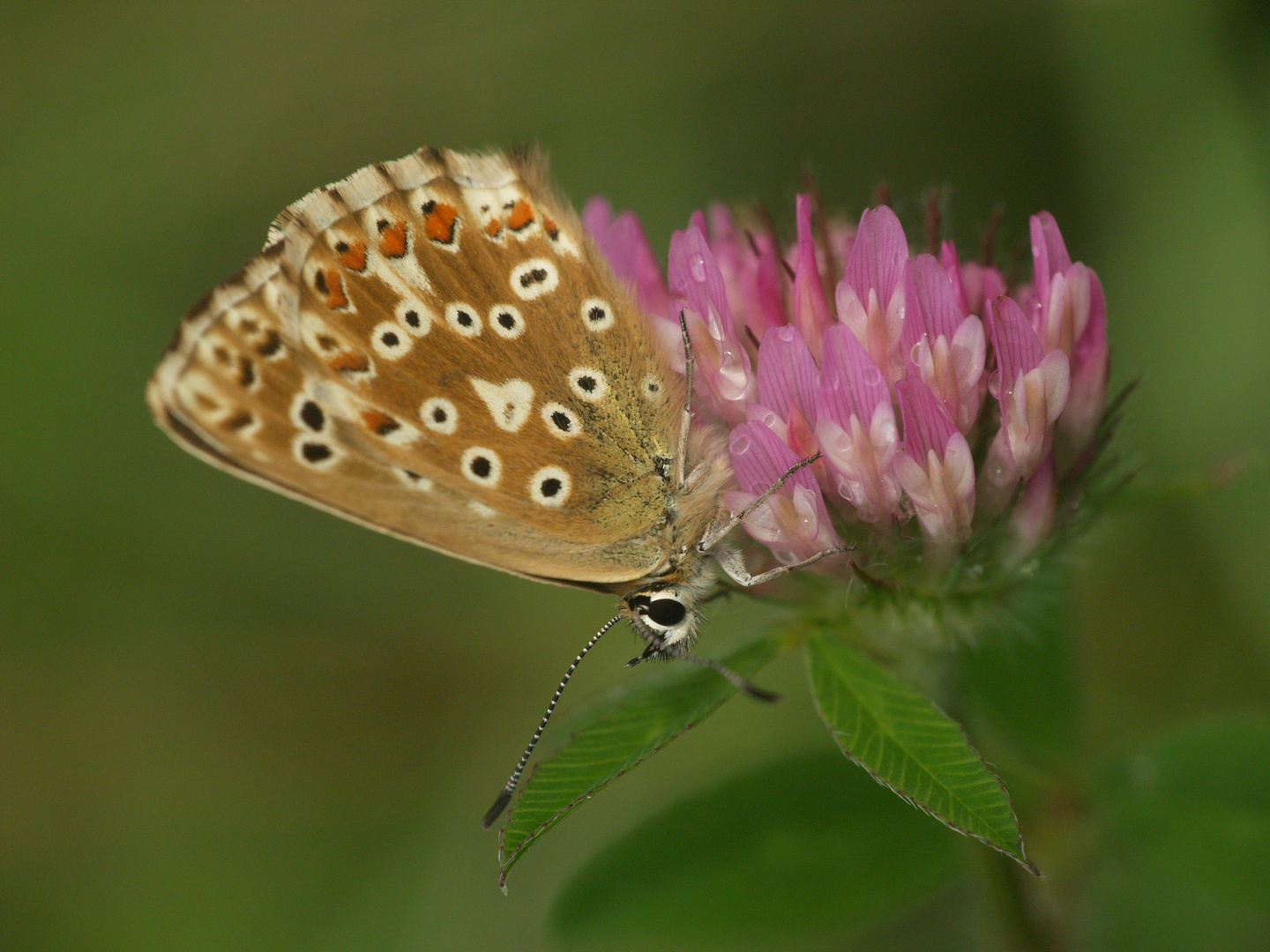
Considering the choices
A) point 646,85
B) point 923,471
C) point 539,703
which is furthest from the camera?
point 646,85

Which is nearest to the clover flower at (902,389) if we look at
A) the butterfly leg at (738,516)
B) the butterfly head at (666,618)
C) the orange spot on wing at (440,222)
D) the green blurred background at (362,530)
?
the butterfly leg at (738,516)

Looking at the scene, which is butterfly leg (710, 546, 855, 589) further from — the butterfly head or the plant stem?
the plant stem

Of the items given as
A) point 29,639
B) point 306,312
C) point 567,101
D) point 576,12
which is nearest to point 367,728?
point 29,639

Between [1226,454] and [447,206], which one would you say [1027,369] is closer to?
[447,206]

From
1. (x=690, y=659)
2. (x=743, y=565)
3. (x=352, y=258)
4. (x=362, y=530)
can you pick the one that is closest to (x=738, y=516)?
(x=743, y=565)

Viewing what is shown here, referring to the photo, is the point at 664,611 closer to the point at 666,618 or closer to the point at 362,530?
the point at 666,618

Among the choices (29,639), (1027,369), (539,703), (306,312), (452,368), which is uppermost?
(306,312)

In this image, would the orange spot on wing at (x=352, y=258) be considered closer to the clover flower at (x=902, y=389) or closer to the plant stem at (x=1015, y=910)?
the clover flower at (x=902, y=389)
